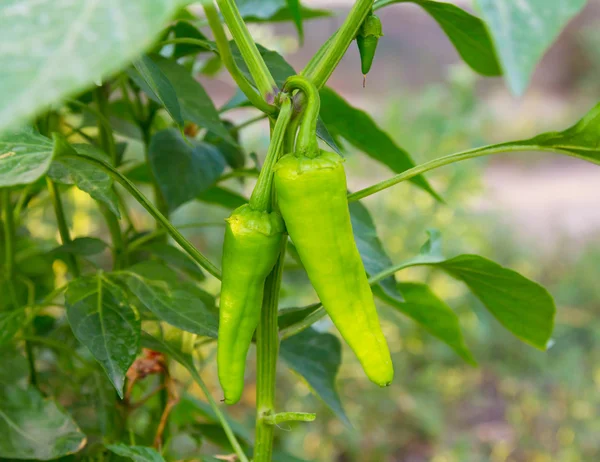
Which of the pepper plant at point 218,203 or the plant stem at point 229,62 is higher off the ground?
the plant stem at point 229,62

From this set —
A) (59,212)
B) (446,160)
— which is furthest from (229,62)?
(59,212)

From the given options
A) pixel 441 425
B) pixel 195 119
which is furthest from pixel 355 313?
pixel 441 425

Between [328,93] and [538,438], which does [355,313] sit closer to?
[328,93]

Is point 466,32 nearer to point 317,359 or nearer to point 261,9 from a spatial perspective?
point 261,9

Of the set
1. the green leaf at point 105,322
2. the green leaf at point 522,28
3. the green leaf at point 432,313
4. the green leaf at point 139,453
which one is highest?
the green leaf at point 522,28

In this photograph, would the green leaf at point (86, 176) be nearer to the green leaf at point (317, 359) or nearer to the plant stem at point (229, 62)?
the plant stem at point (229, 62)

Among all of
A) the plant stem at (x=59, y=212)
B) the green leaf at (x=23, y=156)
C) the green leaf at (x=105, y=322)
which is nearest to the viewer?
the green leaf at (x=23, y=156)

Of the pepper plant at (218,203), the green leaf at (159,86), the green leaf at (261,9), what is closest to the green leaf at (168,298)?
the pepper plant at (218,203)

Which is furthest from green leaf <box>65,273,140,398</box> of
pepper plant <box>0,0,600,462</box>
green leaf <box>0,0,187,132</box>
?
green leaf <box>0,0,187,132</box>
